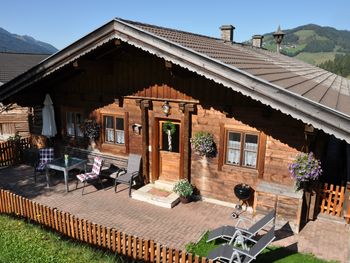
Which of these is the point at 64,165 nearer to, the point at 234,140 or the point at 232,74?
the point at 234,140

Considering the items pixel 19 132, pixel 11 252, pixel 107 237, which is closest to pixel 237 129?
pixel 107 237

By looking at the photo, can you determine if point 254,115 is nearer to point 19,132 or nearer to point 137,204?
point 137,204

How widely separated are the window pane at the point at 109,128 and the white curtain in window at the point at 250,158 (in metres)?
5.33

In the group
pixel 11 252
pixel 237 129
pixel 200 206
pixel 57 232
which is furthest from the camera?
pixel 200 206

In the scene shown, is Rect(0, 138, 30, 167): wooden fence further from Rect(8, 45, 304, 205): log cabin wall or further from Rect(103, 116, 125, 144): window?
Rect(103, 116, 125, 144): window

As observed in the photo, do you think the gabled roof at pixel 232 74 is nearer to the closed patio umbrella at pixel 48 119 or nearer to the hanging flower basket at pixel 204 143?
the hanging flower basket at pixel 204 143

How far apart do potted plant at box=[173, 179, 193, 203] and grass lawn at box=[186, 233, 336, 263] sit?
89.6 inches

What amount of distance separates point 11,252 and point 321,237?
7712 mm

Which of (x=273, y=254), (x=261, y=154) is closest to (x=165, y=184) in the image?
(x=261, y=154)

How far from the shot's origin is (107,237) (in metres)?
7.21

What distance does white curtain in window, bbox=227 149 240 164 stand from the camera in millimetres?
9711

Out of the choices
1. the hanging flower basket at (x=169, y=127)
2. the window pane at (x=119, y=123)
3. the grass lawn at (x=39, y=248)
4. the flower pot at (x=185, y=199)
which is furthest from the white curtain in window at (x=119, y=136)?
the grass lawn at (x=39, y=248)

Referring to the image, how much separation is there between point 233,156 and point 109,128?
5.09 m

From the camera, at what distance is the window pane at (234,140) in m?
9.60
